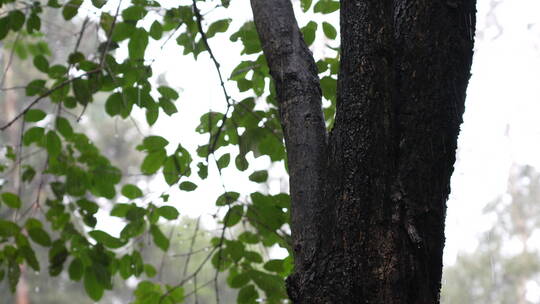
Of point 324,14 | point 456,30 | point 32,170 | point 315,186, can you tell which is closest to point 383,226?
point 315,186

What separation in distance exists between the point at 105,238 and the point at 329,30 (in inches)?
42.1

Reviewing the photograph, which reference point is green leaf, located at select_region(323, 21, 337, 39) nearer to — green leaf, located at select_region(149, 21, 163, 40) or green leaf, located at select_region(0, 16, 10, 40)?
green leaf, located at select_region(149, 21, 163, 40)

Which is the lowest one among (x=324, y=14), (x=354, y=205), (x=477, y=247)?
(x=354, y=205)

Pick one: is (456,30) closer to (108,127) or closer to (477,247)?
(477,247)

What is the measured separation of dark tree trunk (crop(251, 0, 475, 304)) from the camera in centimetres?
96

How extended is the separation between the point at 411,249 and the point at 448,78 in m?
0.30

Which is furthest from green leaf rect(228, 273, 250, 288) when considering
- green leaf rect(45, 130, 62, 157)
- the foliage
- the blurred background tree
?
the blurred background tree

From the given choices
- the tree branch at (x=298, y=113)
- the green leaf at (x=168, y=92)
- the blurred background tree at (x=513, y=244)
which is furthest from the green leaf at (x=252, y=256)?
the blurred background tree at (x=513, y=244)

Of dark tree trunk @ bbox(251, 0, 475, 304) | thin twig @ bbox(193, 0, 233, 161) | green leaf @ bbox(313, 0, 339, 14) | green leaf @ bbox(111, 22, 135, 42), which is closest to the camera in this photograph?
dark tree trunk @ bbox(251, 0, 475, 304)

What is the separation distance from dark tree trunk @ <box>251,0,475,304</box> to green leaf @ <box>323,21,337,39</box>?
1.03 metres

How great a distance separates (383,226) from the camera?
0.97m

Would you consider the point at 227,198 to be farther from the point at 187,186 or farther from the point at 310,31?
the point at 310,31

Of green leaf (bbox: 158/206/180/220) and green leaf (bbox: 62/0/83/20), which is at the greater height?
green leaf (bbox: 62/0/83/20)

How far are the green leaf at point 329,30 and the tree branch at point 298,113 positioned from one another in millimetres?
765
